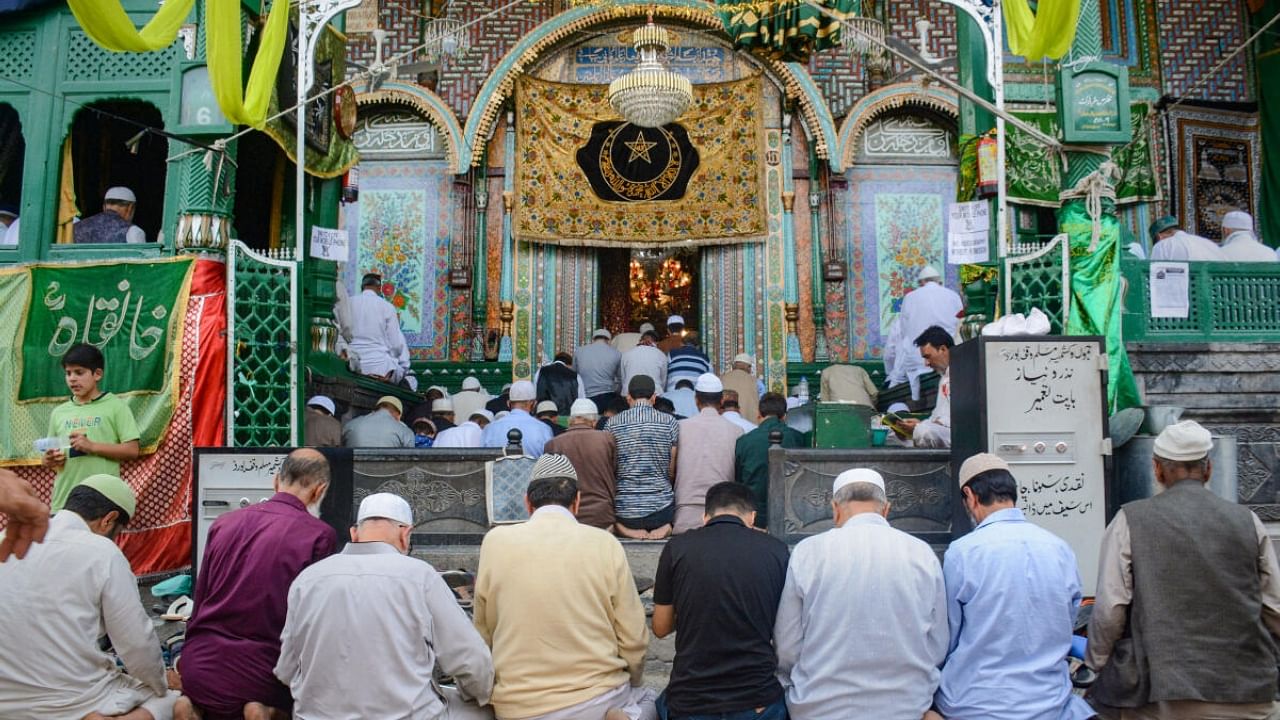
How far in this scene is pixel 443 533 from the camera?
6734mm

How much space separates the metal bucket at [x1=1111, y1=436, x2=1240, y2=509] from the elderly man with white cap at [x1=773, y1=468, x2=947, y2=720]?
105 inches

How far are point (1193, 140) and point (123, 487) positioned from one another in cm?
1162

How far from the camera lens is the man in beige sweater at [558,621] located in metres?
4.02

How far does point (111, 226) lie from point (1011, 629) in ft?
23.8

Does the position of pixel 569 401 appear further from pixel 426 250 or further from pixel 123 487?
pixel 123 487

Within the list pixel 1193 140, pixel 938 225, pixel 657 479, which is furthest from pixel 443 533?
pixel 1193 140

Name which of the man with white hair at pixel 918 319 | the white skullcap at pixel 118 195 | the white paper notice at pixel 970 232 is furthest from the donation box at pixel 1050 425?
the white skullcap at pixel 118 195

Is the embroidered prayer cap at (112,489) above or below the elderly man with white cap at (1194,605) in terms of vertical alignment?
above

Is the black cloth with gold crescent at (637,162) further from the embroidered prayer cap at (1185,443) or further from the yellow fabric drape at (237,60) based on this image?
the embroidered prayer cap at (1185,443)

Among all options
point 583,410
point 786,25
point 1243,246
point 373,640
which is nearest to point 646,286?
point 786,25

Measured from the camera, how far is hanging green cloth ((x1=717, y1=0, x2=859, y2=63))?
862cm

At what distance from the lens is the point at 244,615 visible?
419cm

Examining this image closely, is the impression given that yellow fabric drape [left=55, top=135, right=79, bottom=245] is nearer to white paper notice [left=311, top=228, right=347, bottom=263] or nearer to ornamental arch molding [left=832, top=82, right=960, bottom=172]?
white paper notice [left=311, top=228, right=347, bottom=263]

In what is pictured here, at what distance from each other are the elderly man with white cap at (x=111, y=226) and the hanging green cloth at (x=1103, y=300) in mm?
6614
